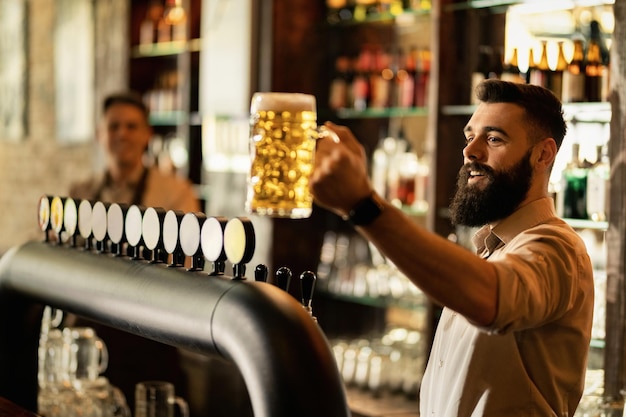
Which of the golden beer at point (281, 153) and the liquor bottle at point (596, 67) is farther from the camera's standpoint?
the liquor bottle at point (596, 67)

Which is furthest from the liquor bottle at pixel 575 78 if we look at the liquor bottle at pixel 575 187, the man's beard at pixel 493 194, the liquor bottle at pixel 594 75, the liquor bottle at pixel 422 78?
the man's beard at pixel 493 194

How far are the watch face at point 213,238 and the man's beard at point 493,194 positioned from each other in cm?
45

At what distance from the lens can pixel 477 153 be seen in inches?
73.4

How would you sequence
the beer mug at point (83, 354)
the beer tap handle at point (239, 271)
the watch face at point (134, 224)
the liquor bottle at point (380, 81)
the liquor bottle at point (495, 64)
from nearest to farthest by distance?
the beer tap handle at point (239, 271), the watch face at point (134, 224), the beer mug at point (83, 354), the liquor bottle at point (495, 64), the liquor bottle at point (380, 81)

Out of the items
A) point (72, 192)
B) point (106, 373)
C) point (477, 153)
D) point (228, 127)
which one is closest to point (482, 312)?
point (477, 153)

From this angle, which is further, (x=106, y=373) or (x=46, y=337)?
(x=106, y=373)

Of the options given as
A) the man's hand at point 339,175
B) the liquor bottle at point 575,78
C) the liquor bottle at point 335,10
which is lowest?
the man's hand at point 339,175

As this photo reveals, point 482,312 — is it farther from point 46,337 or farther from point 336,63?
point 336,63

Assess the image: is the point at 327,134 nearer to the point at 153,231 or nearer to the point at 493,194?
the point at 493,194

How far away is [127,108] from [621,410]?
8.91ft

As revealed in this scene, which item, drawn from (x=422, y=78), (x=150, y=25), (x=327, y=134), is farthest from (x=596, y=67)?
(x=150, y=25)

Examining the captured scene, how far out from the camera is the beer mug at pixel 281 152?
1.88 m

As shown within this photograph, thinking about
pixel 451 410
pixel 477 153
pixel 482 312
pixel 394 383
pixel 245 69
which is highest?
pixel 245 69

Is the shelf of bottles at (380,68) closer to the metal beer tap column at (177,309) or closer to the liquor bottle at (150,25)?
the liquor bottle at (150,25)
